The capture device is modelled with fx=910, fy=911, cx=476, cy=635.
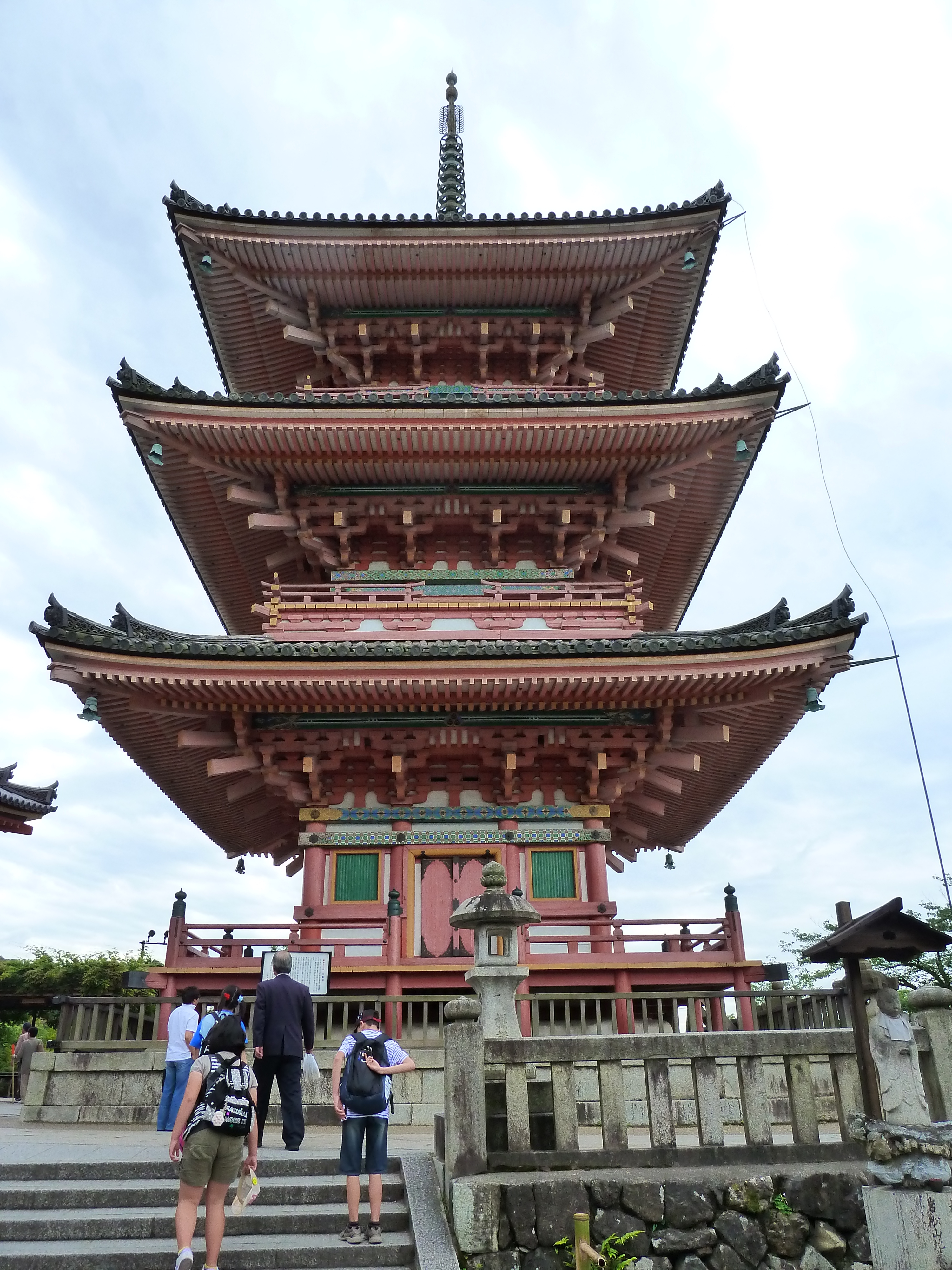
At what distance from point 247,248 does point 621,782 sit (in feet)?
39.7

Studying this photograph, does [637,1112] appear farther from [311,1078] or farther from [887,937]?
[887,937]

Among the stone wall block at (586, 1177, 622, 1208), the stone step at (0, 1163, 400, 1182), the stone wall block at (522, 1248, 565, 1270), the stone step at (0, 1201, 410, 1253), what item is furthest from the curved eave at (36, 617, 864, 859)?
the stone wall block at (522, 1248, 565, 1270)

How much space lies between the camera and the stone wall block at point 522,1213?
652cm

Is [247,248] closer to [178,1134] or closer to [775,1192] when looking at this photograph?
[178,1134]

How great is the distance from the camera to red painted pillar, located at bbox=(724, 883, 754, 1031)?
12891mm

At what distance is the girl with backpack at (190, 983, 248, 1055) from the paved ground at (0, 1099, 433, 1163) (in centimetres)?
99

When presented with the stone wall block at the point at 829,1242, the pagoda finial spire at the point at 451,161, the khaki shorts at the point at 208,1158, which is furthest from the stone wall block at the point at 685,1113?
the pagoda finial spire at the point at 451,161

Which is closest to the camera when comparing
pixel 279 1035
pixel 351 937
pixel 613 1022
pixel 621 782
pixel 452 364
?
pixel 279 1035

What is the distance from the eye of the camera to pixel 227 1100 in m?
5.83

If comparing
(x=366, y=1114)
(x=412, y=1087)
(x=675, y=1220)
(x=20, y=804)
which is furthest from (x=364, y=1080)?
(x=20, y=804)

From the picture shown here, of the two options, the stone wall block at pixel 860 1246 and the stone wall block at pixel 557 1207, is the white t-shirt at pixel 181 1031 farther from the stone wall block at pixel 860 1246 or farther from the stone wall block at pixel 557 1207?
the stone wall block at pixel 860 1246

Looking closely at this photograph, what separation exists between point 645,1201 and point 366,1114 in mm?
2152

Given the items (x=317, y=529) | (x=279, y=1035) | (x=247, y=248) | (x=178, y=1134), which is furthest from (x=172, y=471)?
(x=178, y=1134)

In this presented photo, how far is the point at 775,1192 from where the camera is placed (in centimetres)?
691
